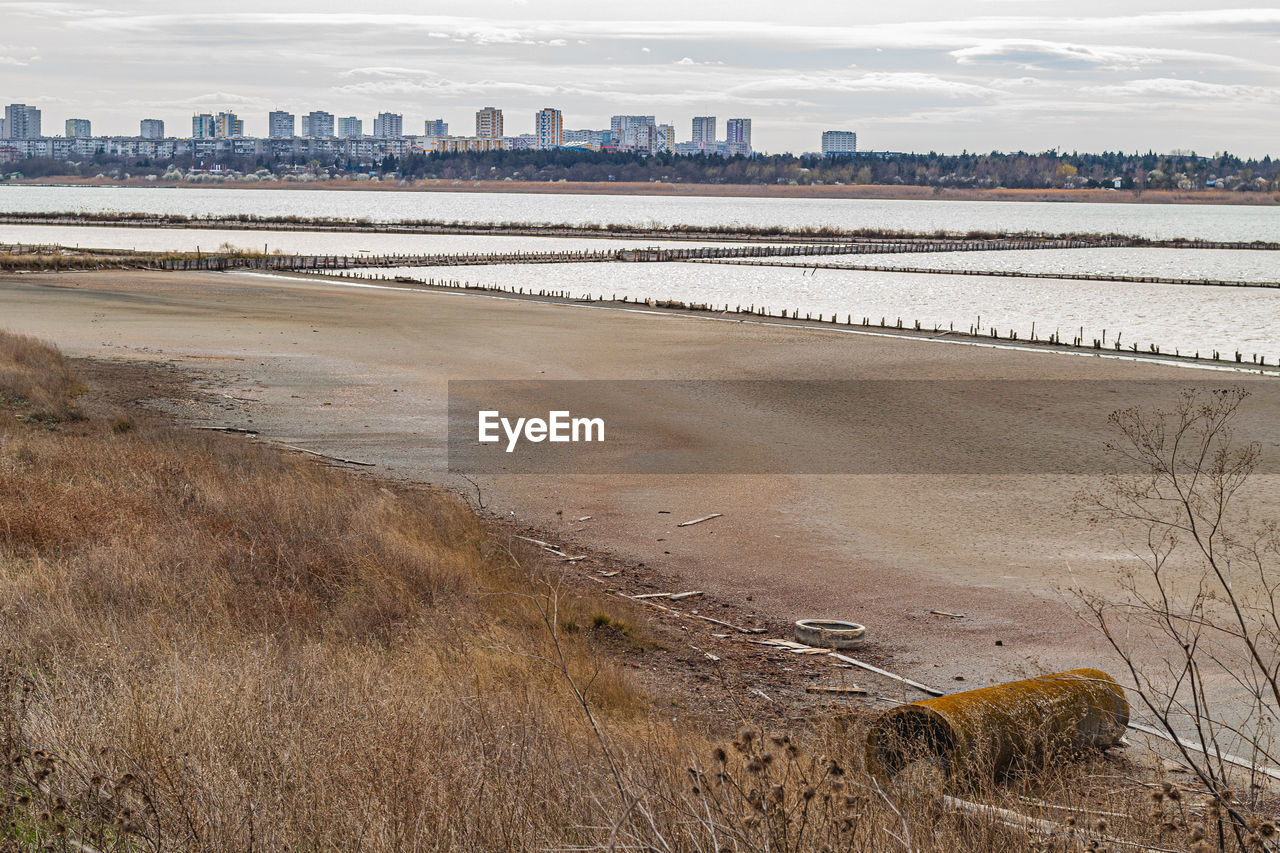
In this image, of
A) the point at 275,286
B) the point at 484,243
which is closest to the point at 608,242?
the point at 484,243

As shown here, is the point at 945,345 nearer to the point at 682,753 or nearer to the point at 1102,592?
the point at 1102,592

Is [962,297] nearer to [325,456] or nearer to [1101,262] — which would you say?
[1101,262]

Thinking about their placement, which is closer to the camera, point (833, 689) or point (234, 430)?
point (833, 689)

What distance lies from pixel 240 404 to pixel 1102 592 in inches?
651

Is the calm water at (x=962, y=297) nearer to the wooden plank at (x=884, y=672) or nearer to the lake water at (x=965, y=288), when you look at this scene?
the lake water at (x=965, y=288)

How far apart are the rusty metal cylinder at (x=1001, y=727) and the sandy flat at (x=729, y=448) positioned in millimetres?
1656

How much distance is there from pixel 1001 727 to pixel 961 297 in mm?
64823

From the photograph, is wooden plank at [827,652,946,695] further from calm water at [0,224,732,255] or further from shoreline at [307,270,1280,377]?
calm water at [0,224,732,255]

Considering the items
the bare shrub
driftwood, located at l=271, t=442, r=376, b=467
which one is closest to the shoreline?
the bare shrub

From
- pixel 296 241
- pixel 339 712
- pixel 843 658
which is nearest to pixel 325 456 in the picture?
pixel 843 658

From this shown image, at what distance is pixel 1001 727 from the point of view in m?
7.47

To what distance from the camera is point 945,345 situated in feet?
117

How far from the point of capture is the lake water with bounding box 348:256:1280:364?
2050 inches

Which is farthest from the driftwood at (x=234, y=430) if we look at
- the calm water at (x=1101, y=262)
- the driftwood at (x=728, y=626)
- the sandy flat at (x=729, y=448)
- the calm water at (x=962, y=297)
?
the calm water at (x=1101, y=262)
